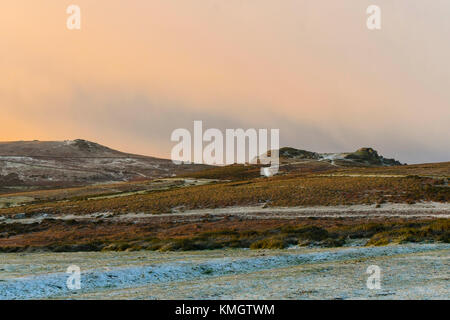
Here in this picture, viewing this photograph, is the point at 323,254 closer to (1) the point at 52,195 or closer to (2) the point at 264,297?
(2) the point at 264,297

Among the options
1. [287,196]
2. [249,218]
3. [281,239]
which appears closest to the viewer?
[281,239]

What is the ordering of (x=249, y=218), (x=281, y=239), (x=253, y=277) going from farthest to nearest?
(x=249, y=218)
(x=281, y=239)
(x=253, y=277)

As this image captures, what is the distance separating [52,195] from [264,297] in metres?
117

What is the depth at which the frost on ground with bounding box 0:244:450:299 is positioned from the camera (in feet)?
62.8

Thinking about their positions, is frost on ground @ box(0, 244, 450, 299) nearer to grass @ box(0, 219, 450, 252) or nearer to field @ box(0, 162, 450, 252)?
grass @ box(0, 219, 450, 252)

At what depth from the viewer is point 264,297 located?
1806 centimetres

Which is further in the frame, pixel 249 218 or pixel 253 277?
pixel 249 218

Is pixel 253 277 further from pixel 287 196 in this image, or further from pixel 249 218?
pixel 287 196

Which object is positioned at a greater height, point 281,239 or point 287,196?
point 287,196

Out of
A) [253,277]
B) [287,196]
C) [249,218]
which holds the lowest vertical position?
[249,218]

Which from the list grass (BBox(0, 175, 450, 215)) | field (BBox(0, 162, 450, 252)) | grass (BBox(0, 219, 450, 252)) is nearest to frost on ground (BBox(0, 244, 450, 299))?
grass (BBox(0, 219, 450, 252))

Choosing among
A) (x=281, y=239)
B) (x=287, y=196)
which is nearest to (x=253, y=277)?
(x=281, y=239)

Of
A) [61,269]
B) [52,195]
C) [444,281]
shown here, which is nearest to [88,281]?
[61,269]

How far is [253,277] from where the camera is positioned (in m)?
24.0
